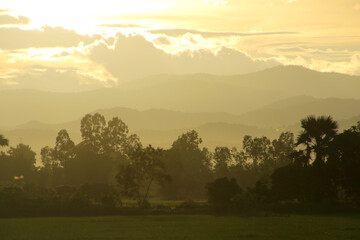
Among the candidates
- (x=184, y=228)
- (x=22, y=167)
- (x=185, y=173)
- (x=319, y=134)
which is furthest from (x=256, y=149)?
(x=184, y=228)

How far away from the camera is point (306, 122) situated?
95.4 meters

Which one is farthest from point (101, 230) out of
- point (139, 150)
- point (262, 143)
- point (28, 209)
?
point (262, 143)

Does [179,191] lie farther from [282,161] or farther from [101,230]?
[101,230]

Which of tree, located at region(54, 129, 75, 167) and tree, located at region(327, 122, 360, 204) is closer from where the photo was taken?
tree, located at region(327, 122, 360, 204)

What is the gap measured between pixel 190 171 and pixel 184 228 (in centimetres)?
7840

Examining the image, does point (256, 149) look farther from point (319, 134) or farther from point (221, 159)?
point (319, 134)

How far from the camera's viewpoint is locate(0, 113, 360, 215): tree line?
94.6 meters

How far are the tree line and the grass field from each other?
32.6 feet

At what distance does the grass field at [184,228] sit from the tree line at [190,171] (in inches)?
391

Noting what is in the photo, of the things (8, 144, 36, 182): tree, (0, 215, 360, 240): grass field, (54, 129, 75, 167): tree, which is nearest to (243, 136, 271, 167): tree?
(54, 129, 75, 167): tree

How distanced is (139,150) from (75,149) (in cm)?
5528

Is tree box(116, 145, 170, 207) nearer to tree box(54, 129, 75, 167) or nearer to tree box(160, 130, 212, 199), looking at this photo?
tree box(160, 130, 212, 199)

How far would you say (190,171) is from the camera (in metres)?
152

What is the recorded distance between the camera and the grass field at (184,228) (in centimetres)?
6531
